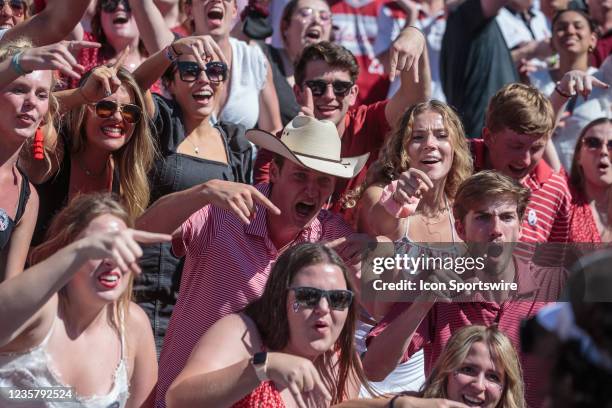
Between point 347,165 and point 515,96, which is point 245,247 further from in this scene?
point 515,96

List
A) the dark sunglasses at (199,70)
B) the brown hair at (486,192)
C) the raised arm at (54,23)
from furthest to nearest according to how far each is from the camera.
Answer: the dark sunglasses at (199,70), the raised arm at (54,23), the brown hair at (486,192)

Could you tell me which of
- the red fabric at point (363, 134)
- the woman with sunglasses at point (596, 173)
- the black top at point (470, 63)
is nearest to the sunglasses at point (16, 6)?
the red fabric at point (363, 134)

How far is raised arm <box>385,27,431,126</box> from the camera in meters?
5.16

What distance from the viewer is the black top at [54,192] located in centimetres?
454

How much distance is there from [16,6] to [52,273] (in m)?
2.77

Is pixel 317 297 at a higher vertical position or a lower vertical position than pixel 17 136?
lower

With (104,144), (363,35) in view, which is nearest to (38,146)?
(104,144)

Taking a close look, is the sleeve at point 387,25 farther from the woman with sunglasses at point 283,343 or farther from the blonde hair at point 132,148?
the woman with sunglasses at point 283,343

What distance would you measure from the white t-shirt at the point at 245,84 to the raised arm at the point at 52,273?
2.58 meters

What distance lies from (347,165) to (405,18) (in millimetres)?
3017

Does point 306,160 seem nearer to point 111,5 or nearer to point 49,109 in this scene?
point 49,109

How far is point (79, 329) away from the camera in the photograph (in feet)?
12.0

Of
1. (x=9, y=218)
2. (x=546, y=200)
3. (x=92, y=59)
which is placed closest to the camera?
(x=9, y=218)

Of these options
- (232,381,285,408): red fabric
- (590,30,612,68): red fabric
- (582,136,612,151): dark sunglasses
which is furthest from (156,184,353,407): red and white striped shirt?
(590,30,612,68): red fabric
